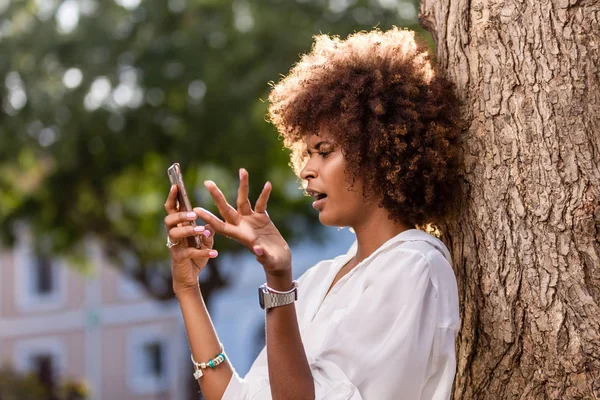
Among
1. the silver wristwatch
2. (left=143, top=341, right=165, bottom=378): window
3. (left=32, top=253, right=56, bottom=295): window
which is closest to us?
the silver wristwatch

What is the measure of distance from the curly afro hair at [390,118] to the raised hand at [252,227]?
45 centimetres

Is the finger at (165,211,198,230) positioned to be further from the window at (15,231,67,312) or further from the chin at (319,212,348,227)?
the window at (15,231,67,312)

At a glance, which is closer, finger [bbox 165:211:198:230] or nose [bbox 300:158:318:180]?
finger [bbox 165:211:198:230]

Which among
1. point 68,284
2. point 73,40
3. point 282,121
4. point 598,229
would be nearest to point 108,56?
point 73,40

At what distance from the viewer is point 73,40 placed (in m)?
11.6

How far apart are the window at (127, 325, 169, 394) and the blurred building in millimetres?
26

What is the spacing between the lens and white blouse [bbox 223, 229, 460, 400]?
2.25m

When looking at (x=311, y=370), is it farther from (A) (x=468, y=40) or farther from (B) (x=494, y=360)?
(A) (x=468, y=40)

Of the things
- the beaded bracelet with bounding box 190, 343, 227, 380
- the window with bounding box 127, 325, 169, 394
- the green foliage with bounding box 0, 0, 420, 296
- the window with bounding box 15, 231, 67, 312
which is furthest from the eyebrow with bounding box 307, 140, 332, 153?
the window with bounding box 127, 325, 169, 394

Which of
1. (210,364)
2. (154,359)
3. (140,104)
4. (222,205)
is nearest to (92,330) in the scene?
(154,359)

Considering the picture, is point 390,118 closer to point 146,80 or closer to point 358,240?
point 358,240

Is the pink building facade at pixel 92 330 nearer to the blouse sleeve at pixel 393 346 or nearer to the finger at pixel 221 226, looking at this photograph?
the blouse sleeve at pixel 393 346

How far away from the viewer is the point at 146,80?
36.8 feet

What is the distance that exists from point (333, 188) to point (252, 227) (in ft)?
1.55
